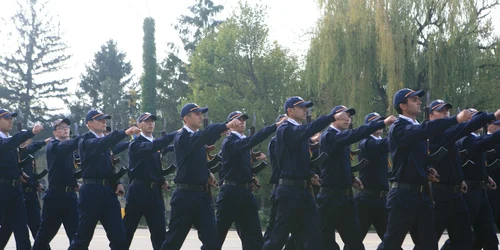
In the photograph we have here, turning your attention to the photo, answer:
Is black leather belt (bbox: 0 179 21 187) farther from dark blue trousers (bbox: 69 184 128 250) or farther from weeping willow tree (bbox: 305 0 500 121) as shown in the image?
weeping willow tree (bbox: 305 0 500 121)

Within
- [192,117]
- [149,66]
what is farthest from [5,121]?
[149,66]

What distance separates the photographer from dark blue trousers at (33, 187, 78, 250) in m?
11.8

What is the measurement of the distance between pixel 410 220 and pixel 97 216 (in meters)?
4.05

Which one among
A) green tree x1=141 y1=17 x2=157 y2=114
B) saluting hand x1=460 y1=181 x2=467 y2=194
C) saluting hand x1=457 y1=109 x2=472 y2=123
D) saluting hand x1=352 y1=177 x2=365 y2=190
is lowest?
saluting hand x1=460 y1=181 x2=467 y2=194

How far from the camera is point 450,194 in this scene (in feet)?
33.9

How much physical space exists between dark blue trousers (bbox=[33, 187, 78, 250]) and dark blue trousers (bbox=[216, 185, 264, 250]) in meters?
2.35

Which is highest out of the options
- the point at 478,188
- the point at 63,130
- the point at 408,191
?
the point at 63,130

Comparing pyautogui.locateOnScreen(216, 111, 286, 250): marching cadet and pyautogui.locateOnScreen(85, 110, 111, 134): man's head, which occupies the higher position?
pyautogui.locateOnScreen(85, 110, 111, 134): man's head

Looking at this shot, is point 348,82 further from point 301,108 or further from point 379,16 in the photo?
point 301,108

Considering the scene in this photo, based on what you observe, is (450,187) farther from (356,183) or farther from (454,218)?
(356,183)

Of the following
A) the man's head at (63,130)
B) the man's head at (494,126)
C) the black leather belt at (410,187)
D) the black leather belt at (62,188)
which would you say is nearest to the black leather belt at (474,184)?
the man's head at (494,126)

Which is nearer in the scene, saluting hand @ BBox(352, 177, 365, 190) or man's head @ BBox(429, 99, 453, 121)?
man's head @ BBox(429, 99, 453, 121)

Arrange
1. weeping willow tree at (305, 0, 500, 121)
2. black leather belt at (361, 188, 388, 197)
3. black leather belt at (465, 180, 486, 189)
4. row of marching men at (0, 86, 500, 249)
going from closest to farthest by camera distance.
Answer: row of marching men at (0, 86, 500, 249) → black leather belt at (465, 180, 486, 189) → black leather belt at (361, 188, 388, 197) → weeping willow tree at (305, 0, 500, 121)

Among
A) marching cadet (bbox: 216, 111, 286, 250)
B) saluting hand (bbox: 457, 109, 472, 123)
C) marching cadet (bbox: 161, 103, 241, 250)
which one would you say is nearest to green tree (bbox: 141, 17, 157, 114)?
marching cadet (bbox: 216, 111, 286, 250)
